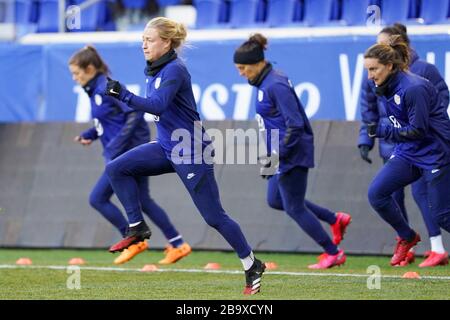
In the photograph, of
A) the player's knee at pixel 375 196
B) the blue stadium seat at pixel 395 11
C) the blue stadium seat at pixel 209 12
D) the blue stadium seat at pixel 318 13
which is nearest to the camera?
the player's knee at pixel 375 196

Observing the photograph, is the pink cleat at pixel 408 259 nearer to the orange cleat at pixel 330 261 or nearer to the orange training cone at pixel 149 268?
the orange cleat at pixel 330 261

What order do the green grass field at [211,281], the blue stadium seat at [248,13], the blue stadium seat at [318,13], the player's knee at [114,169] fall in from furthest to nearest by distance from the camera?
the blue stadium seat at [248,13] → the blue stadium seat at [318,13] → the player's knee at [114,169] → the green grass field at [211,281]

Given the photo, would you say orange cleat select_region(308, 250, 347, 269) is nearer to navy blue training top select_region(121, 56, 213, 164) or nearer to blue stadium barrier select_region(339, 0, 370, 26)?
navy blue training top select_region(121, 56, 213, 164)

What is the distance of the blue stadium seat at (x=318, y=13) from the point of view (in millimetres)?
15609

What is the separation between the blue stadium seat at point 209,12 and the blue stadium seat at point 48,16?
252 cm

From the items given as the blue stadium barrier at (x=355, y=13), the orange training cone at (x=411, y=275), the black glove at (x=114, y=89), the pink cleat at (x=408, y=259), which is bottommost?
the pink cleat at (x=408, y=259)

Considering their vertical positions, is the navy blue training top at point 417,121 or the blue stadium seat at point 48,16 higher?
the navy blue training top at point 417,121

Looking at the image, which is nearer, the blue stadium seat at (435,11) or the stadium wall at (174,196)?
the stadium wall at (174,196)

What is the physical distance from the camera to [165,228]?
37.0 ft

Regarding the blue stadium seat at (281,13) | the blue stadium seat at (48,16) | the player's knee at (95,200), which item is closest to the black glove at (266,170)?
the player's knee at (95,200)

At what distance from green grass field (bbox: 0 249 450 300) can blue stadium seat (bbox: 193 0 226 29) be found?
5780mm

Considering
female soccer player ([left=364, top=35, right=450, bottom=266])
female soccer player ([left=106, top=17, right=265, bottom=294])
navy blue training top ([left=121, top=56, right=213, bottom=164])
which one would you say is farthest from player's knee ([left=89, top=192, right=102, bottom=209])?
female soccer player ([left=364, top=35, right=450, bottom=266])
